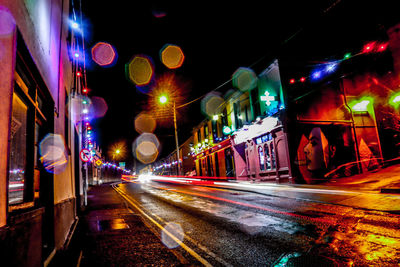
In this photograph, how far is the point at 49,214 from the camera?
5.05m

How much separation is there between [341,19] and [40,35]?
1837 centimetres

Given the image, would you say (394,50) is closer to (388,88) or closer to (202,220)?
(388,88)

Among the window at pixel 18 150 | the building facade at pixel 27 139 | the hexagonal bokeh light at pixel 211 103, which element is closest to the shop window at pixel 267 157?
the hexagonal bokeh light at pixel 211 103

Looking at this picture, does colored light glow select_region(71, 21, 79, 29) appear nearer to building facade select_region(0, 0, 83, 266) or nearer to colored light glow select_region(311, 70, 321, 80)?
building facade select_region(0, 0, 83, 266)

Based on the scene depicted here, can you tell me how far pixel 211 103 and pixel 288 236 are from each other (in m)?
28.3

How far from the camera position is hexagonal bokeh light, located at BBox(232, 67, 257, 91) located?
73.2ft

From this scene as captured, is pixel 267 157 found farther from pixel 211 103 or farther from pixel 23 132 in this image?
pixel 23 132

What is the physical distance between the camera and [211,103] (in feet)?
109

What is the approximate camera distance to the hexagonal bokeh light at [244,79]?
2230 cm

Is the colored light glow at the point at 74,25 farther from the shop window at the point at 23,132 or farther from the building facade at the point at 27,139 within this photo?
the shop window at the point at 23,132

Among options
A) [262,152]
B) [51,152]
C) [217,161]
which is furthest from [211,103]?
[51,152]

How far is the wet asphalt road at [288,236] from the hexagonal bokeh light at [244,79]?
15.4 meters

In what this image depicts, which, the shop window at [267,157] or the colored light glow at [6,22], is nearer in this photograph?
the colored light glow at [6,22]

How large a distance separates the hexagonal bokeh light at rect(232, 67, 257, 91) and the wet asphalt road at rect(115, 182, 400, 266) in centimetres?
1545
